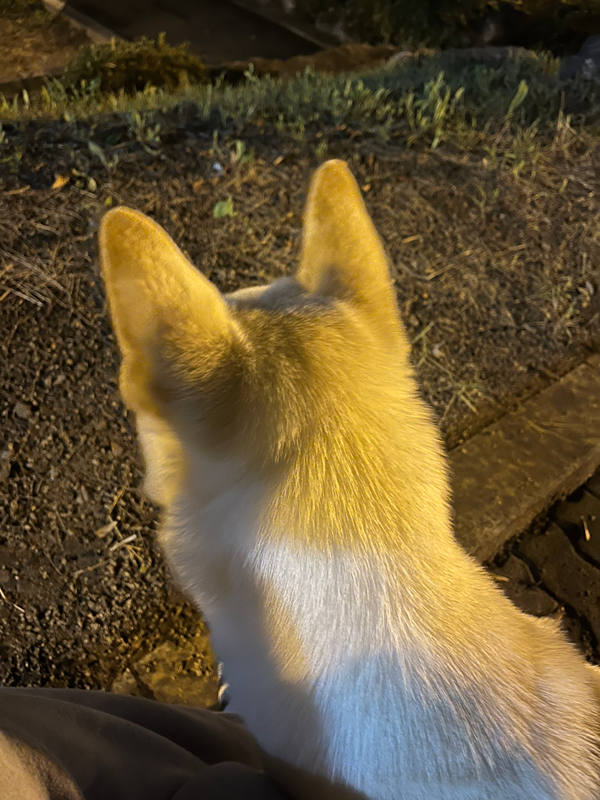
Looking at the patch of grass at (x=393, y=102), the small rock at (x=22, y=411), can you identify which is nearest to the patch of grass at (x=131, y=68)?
the patch of grass at (x=393, y=102)

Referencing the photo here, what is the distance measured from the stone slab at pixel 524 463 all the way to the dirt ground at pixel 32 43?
193 inches

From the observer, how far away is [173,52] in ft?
15.1

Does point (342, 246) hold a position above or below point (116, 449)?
above

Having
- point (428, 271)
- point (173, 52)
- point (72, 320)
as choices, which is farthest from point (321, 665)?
point (173, 52)

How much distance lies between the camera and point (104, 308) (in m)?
2.07

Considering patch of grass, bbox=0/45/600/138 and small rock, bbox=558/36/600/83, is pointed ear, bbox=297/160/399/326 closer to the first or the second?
patch of grass, bbox=0/45/600/138

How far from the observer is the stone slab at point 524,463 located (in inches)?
82.5

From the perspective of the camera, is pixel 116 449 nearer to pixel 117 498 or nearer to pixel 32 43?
pixel 117 498

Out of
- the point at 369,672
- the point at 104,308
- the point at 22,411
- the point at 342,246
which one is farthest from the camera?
the point at 104,308

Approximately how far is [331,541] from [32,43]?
6050mm

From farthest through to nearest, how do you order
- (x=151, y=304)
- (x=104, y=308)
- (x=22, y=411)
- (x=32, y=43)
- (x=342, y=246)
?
(x=32, y=43)
(x=104, y=308)
(x=22, y=411)
(x=342, y=246)
(x=151, y=304)

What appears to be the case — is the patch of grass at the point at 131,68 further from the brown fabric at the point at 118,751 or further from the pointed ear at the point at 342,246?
the brown fabric at the point at 118,751

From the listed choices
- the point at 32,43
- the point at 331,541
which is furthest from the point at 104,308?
the point at 32,43

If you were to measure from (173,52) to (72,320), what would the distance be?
354 cm
